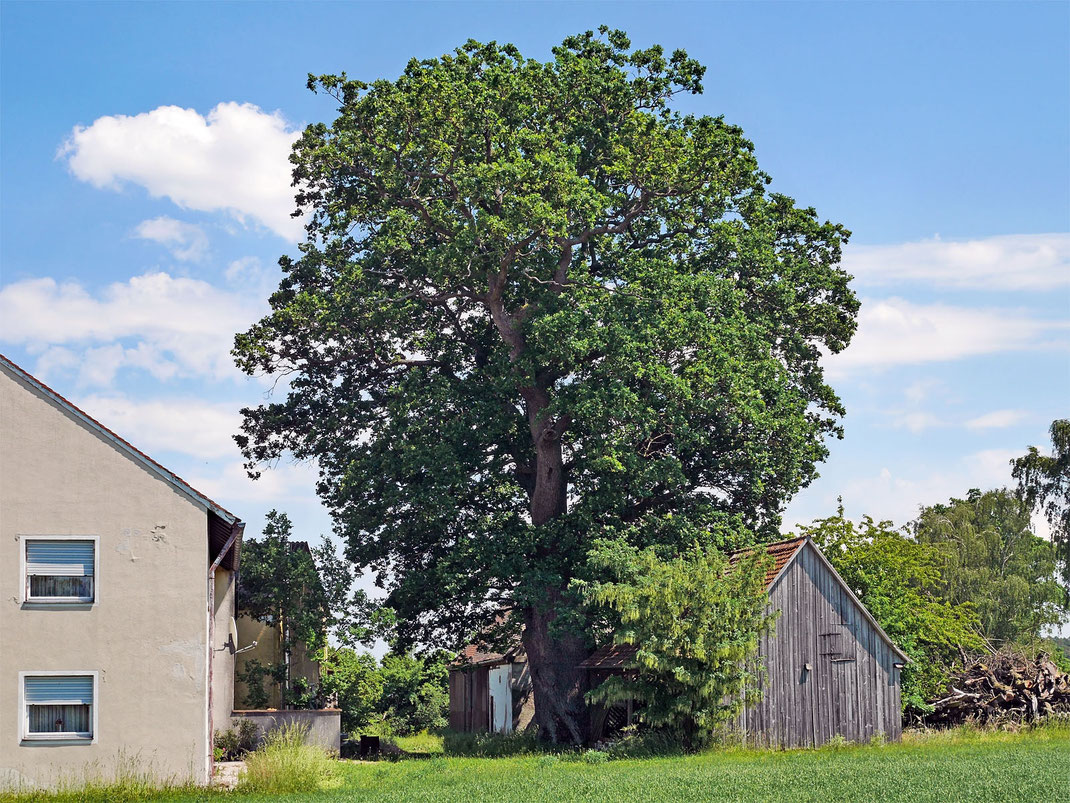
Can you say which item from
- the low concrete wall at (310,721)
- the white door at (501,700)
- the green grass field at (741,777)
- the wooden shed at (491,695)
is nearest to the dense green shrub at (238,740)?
the low concrete wall at (310,721)

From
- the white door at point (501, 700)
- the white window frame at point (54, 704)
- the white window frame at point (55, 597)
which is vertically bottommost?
the white door at point (501, 700)

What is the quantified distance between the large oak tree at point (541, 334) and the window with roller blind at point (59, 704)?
12324mm

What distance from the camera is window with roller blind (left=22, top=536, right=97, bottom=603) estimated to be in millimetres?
24641

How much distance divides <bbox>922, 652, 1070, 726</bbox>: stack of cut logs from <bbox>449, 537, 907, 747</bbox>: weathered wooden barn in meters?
4.12

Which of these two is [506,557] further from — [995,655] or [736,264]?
[995,655]

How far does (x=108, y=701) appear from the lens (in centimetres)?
2427

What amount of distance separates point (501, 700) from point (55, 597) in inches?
1199

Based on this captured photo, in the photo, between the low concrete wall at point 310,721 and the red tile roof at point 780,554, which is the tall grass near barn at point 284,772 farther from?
the red tile roof at point 780,554

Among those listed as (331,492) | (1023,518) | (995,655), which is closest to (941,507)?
(1023,518)

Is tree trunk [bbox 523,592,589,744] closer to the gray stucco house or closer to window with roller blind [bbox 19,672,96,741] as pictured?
the gray stucco house

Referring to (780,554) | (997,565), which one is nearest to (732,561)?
(780,554)

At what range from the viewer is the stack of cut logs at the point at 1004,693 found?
120 ft

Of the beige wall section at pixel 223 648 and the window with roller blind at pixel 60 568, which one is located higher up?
the window with roller blind at pixel 60 568

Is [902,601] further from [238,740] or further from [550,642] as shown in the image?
[238,740]
